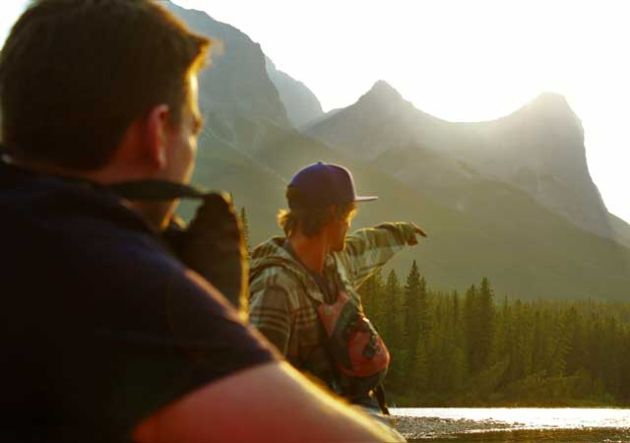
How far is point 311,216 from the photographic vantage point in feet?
19.6

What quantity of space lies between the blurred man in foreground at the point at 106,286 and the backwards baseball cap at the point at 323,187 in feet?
13.6

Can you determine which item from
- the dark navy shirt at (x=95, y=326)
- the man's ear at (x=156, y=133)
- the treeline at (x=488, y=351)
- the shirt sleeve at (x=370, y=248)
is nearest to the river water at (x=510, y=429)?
the treeline at (x=488, y=351)

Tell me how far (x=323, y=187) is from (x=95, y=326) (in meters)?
4.54

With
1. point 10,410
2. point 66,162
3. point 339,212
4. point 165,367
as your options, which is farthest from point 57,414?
point 339,212

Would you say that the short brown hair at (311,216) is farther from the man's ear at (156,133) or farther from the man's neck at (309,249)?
the man's ear at (156,133)

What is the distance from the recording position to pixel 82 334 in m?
1.49

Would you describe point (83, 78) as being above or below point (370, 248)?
above

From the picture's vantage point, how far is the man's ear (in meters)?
1.80

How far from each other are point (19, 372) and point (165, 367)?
0.25 m

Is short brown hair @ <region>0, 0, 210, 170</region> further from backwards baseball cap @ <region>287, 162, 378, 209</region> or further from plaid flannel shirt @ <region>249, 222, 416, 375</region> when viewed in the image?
backwards baseball cap @ <region>287, 162, 378, 209</region>

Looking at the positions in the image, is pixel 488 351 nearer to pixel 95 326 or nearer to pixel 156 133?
pixel 156 133

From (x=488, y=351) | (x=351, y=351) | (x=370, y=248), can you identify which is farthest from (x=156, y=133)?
(x=488, y=351)

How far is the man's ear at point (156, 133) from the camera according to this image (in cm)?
180

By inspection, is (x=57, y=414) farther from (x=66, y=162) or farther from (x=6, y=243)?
(x=66, y=162)
